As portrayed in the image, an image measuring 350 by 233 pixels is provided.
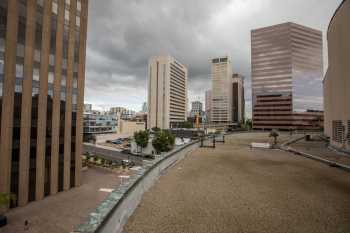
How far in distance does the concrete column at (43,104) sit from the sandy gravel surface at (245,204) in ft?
74.8

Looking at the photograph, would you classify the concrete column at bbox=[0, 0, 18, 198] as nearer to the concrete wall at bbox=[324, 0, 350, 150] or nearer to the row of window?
the concrete wall at bbox=[324, 0, 350, 150]

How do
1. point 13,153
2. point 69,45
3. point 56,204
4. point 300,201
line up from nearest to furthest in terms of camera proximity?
point 300,201
point 13,153
point 56,204
point 69,45

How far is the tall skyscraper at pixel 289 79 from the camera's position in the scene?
97.9 meters

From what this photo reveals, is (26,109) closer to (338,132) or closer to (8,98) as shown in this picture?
(8,98)

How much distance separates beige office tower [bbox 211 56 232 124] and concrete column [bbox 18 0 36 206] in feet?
519

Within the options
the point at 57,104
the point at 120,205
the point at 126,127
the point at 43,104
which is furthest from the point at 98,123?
the point at 120,205

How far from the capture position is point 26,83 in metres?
21.4

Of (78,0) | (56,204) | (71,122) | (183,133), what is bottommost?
(56,204)

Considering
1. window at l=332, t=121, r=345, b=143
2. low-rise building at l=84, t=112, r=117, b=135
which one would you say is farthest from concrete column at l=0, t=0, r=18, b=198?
low-rise building at l=84, t=112, r=117, b=135

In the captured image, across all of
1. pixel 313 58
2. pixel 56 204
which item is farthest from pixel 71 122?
pixel 313 58

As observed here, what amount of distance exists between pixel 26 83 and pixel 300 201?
2899 cm

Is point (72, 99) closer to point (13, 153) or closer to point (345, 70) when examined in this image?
point (13, 153)

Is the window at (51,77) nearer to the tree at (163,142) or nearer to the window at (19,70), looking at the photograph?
the window at (19,70)

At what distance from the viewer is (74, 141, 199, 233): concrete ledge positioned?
3610 mm
